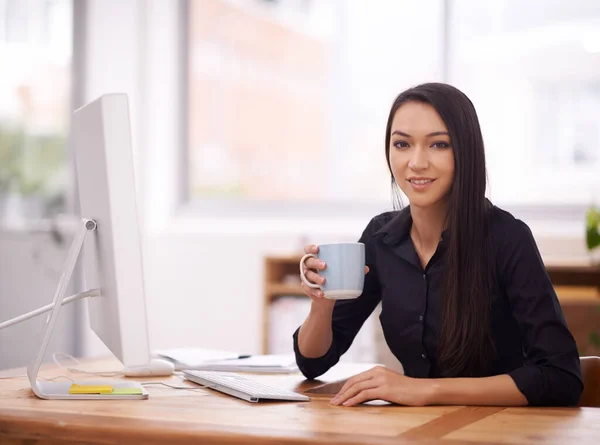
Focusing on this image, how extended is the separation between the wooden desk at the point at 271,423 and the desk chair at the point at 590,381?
0.32 metres

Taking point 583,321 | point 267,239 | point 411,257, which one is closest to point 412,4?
point 267,239

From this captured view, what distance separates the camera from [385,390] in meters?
1.30

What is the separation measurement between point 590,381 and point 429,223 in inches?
17.5

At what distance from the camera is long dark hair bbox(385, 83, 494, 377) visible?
5.11ft

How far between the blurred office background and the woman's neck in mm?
2211

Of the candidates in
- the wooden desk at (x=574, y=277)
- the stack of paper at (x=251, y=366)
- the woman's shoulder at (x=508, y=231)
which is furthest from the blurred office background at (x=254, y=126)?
the woman's shoulder at (x=508, y=231)

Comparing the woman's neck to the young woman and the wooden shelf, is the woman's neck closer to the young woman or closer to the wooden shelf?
the young woman

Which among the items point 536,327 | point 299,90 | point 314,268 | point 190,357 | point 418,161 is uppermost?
point 299,90

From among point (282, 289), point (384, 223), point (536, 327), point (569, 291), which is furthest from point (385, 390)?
point (282, 289)

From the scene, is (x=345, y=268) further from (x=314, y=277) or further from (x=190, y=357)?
(x=190, y=357)

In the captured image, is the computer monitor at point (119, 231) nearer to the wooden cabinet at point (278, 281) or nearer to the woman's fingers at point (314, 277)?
the woman's fingers at point (314, 277)

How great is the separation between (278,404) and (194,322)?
329 cm

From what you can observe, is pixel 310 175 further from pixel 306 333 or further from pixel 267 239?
pixel 306 333

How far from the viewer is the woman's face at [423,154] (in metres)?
1.56
